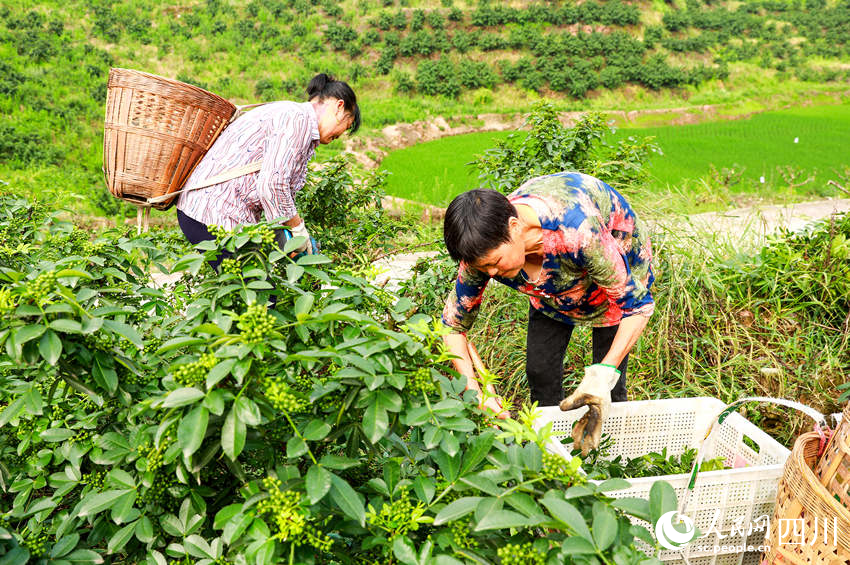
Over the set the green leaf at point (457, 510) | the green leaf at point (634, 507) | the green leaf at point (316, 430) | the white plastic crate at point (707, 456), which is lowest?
the white plastic crate at point (707, 456)

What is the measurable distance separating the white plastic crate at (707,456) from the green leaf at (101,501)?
871 millimetres

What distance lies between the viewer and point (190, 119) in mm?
2523

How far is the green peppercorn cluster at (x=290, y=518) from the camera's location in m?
0.86

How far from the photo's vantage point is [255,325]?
922mm

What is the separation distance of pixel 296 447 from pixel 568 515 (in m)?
0.39

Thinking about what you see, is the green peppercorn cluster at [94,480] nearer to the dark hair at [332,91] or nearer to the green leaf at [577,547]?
the green leaf at [577,547]

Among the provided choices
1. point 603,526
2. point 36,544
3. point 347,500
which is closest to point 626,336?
point 603,526

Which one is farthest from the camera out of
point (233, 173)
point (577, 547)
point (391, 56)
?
point (391, 56)

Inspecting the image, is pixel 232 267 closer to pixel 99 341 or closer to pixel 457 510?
pixel 99 341

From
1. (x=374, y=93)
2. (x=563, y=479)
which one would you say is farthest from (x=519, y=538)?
(x=374, y=93)

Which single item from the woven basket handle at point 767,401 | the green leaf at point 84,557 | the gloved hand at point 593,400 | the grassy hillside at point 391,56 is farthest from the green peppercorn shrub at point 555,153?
the grassy hillside at point 391,56

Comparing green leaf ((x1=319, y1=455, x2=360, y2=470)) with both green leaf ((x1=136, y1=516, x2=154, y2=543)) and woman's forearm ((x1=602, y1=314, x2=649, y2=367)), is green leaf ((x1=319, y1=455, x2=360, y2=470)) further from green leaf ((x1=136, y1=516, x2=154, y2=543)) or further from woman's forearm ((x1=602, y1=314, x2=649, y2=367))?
woman's forearm ((x1=602, y1=314, x2=649, y2=367))

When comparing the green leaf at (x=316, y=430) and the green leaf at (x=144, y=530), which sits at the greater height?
the green leaf at (x=316, y=430)

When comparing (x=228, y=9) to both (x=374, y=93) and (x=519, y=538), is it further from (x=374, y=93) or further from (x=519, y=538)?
(x=519, y=538)
